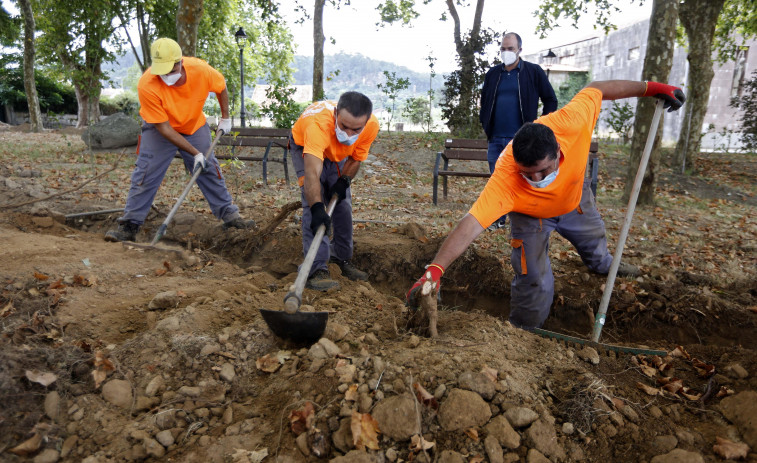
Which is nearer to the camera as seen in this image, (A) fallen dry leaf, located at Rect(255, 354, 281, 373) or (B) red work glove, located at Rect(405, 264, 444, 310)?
(A) fallen dry leaf, located at Rect(255, 354, 281, 373)

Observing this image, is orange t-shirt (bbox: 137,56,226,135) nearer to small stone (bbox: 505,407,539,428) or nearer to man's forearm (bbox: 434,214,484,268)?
man's forearm (bbox: 434,214,484,268)

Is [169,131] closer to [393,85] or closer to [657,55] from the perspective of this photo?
[657,55]

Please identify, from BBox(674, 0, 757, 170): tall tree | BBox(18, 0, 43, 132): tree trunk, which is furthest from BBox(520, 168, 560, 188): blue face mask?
BBox(18, 0, 43, 132): tree trunk

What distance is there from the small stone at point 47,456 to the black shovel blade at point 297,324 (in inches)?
38.1

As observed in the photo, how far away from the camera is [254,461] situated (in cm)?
169

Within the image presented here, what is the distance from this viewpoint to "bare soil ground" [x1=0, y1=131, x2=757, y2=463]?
1.75 m

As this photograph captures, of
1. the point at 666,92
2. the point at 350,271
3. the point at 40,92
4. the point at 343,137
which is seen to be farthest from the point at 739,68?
the point at 40,92

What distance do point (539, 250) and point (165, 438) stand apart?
2445mm

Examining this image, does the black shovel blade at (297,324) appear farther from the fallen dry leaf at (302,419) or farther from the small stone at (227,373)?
the fallen dry leaf at (302,419)

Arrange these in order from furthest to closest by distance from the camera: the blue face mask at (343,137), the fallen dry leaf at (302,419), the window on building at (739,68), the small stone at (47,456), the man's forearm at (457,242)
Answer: the window on building at (739,68) < the blue face mask at (343,137) < the man's forearm at (457,242) < the fallen dry leaf at (302,419) < the small stone at (47,456)

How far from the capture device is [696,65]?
8836 mm

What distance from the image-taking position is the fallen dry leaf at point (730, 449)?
5.50 feet

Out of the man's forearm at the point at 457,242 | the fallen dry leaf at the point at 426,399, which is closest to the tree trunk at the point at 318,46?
the man's forearm at the point at 457,242

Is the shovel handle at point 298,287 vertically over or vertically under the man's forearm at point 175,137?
under
